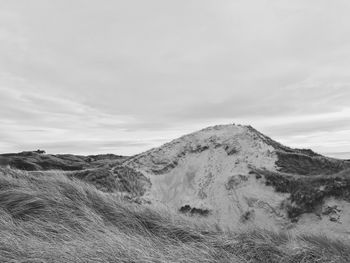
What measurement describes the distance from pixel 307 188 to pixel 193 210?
1.85 metres

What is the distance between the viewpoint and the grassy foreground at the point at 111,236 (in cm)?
409

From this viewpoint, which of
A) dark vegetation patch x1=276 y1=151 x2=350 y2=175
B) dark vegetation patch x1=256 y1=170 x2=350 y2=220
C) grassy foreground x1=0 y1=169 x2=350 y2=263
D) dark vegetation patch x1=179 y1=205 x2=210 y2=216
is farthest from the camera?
dark vegetation patch x1=276 y1=151 x2=350 y2=175

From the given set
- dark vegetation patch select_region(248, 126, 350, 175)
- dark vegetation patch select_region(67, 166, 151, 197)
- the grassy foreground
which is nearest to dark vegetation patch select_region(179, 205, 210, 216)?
the grassy foreground

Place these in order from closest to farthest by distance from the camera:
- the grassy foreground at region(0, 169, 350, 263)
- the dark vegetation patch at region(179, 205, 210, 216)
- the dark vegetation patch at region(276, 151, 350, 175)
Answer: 1. the grassy foreground at region(0, 169, 350, 263)
2. the dark vegetation patch at region(179, 205, 210, 216)
3. the dark vegetation patch at region(276, 151, 350, 175)

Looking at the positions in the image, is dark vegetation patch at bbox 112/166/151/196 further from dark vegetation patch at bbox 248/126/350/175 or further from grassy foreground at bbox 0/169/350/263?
Answer: dark vegetation patch at bbox 248/126/350/175

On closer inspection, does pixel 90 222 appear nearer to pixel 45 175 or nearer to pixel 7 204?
pixel 7 204

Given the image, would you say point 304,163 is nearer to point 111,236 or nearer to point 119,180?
point 119,180

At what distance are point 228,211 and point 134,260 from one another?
2.89 metres

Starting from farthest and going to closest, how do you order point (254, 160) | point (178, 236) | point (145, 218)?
1. point (254, 160)
2. point (145, 218)
3. point (178, 236)

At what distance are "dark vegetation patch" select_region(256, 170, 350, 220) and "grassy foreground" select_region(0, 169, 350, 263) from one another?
1.01m

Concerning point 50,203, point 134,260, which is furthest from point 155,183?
point 134,260

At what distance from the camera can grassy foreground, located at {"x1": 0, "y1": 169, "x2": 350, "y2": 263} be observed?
4.09m

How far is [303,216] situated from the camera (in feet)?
20.3

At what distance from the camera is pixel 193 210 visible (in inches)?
261
